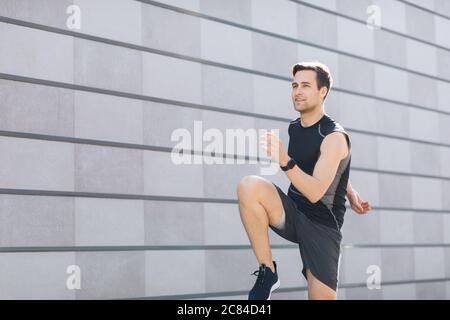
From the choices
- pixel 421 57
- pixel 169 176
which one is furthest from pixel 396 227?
pixel 169 176

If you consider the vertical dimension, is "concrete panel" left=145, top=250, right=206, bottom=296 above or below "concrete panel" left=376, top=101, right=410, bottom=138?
below

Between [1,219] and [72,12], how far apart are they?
1.77m

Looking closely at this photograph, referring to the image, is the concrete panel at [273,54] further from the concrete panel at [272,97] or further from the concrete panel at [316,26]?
the concrete panel at [316,26]

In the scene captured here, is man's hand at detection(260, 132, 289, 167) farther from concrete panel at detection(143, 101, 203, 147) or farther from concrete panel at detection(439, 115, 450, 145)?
concrete panel at detection(439, 115, 450, 145)

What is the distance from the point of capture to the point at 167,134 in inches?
257

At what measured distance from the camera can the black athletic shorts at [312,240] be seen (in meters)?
4.86

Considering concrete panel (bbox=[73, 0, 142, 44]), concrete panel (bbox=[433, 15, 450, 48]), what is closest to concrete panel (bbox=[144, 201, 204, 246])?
concrete panel (bbox=[73, 0, 142, 44])

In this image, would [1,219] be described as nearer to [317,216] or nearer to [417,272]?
[317,216]

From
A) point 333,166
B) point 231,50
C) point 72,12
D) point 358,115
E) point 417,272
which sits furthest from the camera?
point 417,272

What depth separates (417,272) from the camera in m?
9.41

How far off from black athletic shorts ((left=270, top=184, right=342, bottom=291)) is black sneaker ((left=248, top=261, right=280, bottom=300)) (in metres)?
0.30

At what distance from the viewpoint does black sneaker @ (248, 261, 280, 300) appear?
4633 millimetres

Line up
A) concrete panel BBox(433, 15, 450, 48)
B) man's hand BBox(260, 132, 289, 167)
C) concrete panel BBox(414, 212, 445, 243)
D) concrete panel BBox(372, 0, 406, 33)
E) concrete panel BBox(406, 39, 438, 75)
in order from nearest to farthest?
man's hand BBox(260, 132, 289, 167) → concrete panel BBox(372, 0, 406, 33) → concrete panel BBox(414, 212, 445, 243) → concrete panel BBox(406, 39, 438, 75) → concrete panel BBox(433, 15, 450, 48)
